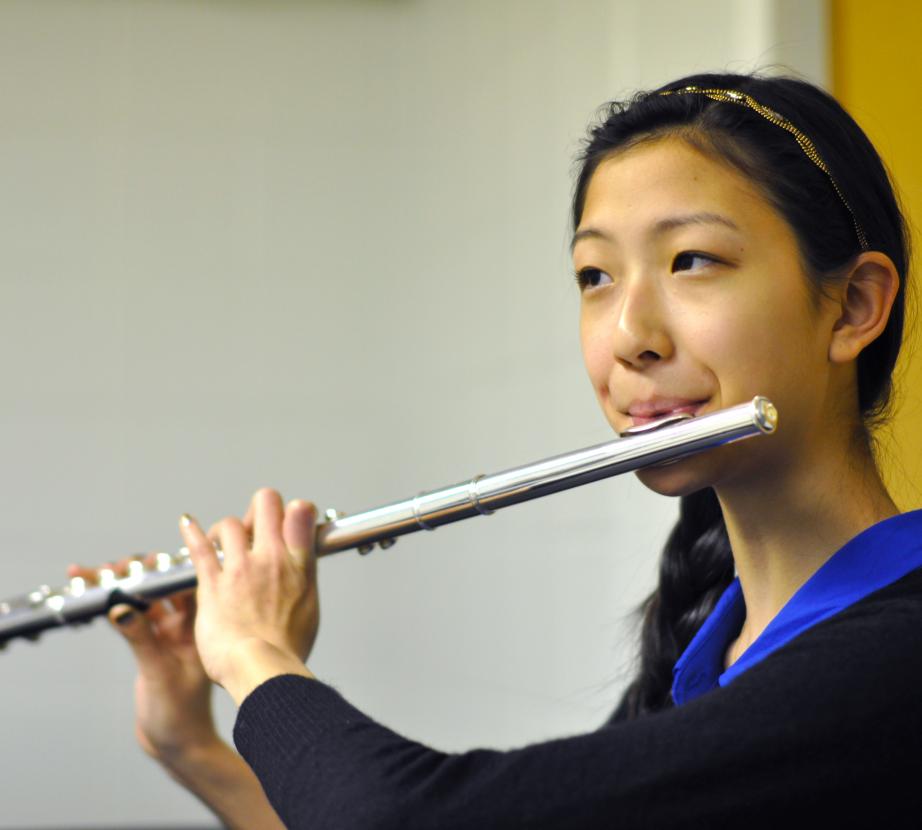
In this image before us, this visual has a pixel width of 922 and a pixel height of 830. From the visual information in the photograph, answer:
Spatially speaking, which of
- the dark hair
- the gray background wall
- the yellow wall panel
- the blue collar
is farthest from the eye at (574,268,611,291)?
the gray background wall

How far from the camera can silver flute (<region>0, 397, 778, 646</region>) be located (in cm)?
80

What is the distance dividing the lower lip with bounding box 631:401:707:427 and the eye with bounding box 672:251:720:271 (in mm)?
100

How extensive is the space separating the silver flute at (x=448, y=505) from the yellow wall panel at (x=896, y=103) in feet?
2.08

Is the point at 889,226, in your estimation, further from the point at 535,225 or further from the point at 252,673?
the point at 535,225

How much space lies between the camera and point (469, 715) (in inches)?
106

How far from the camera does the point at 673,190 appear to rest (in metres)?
0.86

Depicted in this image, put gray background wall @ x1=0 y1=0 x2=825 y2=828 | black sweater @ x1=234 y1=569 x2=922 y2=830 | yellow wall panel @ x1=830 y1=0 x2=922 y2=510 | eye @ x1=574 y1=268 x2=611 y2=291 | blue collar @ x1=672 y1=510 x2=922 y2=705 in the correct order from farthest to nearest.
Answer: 1. gray background wall @ x1=0 y1=0 x2=825 y2=828
2. yellow wall panel @ x1=830 y1=0 x2=922 y2=510
3. eye @ x1=574 y1=268 x2=611 y2=291
4. blue collar @ x1=672 y1=510 x2=922 y2=705
5. black sweater @ x1=234 y1=569 x2=922 y2=830

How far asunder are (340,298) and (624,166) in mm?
2096

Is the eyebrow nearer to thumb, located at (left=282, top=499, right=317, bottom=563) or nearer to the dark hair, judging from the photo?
the dark hair

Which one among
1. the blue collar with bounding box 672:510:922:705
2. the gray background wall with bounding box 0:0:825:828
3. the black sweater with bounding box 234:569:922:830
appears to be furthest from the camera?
the gray background wall with bounding box 0:0:825:828

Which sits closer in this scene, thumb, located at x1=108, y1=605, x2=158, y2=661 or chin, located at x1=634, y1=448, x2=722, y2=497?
chin, located at x1=634, y1=448, x2=722, y2=497

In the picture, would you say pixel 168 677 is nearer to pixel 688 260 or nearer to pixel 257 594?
pixel 257 594

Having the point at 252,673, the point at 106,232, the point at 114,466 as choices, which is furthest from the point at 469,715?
the point at 252,673

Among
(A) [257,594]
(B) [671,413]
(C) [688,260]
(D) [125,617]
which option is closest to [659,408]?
(B) [671,413]
